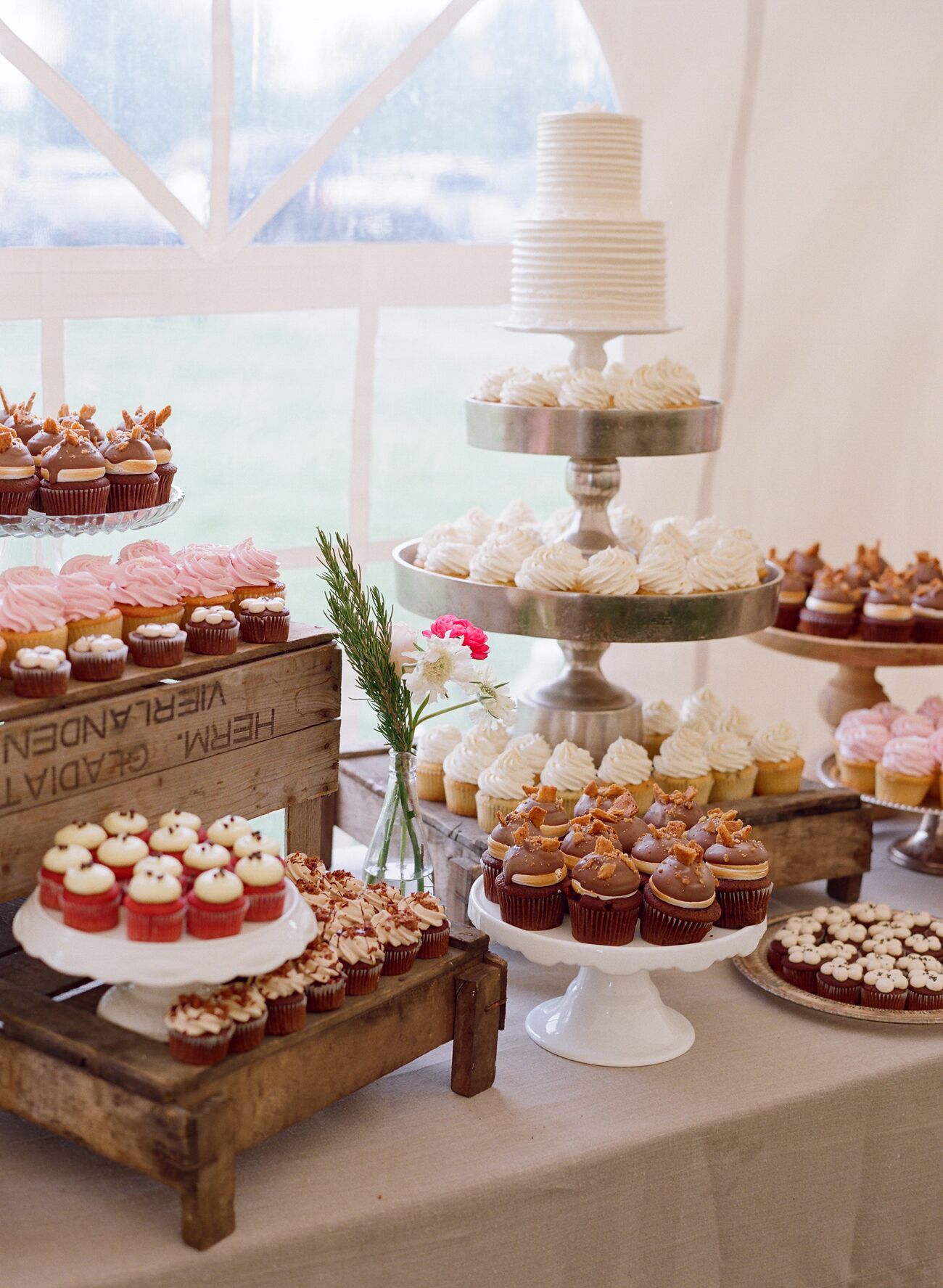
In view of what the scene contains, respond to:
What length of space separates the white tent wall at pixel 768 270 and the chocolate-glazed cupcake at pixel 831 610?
654 millimetres

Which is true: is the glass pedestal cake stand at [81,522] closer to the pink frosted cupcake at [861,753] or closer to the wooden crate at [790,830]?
the wooden crate at [790,830]

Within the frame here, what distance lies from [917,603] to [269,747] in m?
1.38

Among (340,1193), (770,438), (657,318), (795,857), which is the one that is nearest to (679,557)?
(657,318)

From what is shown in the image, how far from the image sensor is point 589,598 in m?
2.02

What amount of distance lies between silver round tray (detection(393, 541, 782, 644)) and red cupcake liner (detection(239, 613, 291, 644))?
1.27 ft

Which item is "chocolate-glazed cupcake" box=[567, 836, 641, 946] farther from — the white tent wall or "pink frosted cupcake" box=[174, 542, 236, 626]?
the white tent wall

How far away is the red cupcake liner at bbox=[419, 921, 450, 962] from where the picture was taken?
161 cm

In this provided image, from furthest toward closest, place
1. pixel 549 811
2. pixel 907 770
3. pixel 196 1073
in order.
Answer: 1. pixel 907 770
2. pixel 549 811
3. pixel 196 1073

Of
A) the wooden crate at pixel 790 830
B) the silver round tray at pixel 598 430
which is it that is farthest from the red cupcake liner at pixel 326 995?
the silver round tray at pixel 598 430

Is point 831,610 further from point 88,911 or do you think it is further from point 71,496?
point 88,911

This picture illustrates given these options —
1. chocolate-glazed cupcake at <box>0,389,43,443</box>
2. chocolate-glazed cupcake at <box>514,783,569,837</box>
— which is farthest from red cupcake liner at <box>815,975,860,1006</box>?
chocolate-glazed cupcake at <box>0,389,43,443</box>

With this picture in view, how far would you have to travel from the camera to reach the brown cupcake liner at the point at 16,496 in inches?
63.4

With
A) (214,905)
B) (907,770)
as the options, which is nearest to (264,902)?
(214,905)

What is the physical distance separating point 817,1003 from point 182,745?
0.90 m
